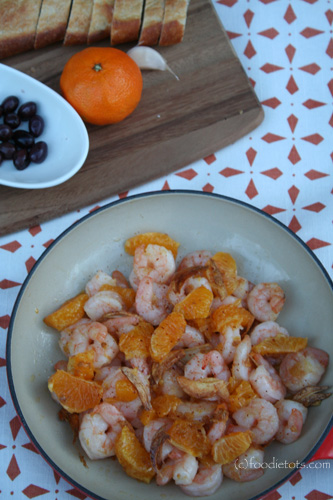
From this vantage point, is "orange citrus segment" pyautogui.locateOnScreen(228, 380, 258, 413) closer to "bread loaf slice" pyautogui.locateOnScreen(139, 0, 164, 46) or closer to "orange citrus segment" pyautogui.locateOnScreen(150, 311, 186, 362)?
"orange citrus segment" pyautogui.locateOnScreen(150, 311, 186, 362)

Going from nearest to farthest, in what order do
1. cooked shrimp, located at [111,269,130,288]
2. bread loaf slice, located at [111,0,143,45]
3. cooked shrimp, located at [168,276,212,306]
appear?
cooked shrimp, located at [168,276,212,306], cooked shrimp, located at [111,269,130,288], bread loaf slice, located at [111,0,143,45]

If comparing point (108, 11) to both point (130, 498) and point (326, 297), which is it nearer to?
point (326, 297)

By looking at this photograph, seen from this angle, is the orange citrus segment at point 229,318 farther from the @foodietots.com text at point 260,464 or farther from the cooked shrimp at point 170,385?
the @foodietots.com text at point 260,464

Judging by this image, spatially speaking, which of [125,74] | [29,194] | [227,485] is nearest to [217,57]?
[125,74]

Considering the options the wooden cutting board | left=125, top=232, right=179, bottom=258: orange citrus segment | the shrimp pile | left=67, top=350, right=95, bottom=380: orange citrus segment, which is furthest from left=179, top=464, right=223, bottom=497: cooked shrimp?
the wooden cutting board

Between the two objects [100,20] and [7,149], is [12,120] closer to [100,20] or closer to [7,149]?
[7,149]

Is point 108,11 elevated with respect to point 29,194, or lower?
elevated

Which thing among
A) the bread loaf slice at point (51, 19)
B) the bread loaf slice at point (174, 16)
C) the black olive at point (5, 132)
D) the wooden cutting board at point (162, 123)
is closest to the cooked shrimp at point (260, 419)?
the wooden cutting board at point (162, 123)
